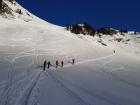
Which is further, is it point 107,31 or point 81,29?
point 107,31

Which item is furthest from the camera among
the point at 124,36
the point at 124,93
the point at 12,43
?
the point at 124,36

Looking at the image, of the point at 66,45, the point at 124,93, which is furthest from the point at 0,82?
the point at 66,45

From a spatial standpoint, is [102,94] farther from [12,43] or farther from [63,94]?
[12,43]

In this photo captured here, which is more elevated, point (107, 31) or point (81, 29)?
point (81, 29)

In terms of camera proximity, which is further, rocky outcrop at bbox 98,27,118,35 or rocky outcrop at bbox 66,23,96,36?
rocky outcrop at bbox 98,27,118,35

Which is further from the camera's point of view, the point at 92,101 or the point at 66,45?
the point at 66,45

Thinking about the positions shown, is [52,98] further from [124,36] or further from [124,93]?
[124,36]

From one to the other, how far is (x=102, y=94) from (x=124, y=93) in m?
2.50

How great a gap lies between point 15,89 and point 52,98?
290 cm

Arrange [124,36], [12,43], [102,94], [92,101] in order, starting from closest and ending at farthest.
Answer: [92,101] → [102,94] → [12,43] → [124,36]

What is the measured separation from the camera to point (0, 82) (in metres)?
22.6

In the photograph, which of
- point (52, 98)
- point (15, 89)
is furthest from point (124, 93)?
point (15, 89)

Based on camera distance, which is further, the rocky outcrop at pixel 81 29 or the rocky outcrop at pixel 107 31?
the rocky outcrop at pixel 107 31

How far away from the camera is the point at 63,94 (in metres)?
20.3
